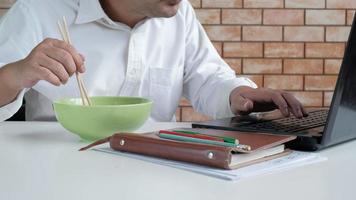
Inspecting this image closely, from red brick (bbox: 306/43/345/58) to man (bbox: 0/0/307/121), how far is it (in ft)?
2.59

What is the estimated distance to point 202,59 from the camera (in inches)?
64.6

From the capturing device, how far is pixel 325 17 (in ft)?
7.50

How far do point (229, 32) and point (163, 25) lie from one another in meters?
0.75

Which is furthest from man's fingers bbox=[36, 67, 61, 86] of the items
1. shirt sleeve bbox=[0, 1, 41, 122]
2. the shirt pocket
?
the shirt pocket

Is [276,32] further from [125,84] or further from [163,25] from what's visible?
[125,84]

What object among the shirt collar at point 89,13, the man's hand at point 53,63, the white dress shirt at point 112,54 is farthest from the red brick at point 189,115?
the man's hand at point 53,63

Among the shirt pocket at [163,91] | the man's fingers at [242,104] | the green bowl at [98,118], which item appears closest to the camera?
the green bowl at [98,118]

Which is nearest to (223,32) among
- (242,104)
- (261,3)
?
(261,3)

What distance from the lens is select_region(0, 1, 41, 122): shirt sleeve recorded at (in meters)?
1.38

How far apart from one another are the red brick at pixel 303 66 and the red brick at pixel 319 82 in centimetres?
3

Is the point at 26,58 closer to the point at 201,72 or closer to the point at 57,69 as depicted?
the point at 57,69

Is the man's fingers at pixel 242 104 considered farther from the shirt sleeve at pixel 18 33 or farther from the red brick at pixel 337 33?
the red brick at pixel 337 33

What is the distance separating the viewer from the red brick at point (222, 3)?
2.26 m

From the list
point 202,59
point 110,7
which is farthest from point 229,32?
point 110,7
